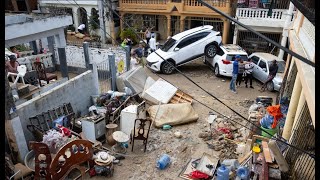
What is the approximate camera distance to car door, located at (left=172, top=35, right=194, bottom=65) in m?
14.8

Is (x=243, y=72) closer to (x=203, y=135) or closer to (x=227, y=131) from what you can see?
(x=227, y=131)

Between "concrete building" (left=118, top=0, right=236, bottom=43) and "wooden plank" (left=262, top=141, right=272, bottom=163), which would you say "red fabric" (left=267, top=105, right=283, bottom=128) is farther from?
"concrete building" (left=118, top=0, right=236, bottom=43)

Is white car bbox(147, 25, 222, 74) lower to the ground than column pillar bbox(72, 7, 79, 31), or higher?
lower

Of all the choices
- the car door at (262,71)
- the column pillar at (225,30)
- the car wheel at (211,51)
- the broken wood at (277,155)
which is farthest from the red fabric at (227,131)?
the column pillar at (225,30)

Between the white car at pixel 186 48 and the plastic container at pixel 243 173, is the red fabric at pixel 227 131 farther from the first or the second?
the white car at pixel 186 48

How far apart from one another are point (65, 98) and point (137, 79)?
344 cm

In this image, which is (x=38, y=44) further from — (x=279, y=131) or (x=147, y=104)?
(x=279, y=131)

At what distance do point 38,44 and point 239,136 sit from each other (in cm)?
1282

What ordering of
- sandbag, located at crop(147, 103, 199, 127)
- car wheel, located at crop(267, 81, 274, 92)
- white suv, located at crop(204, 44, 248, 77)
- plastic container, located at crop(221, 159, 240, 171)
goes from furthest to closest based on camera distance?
white suv, located at crop(204, 44, 248, 77), car wheel, located at crop(267, 81, 274, 92), sandbag, located at crop(147, 103, 199, 127), plastic container, located at crop(221, 159, 240, 171)

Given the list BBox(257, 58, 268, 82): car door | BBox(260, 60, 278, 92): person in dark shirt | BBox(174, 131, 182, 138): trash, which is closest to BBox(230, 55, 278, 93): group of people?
BBox(260, 60, 278, 92): person in dark shirt

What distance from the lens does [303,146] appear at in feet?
19.7

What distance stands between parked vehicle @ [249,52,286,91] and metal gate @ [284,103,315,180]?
6017 mm

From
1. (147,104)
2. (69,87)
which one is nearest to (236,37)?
(147,104)

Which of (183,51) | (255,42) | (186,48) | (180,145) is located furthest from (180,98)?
(255,42)
